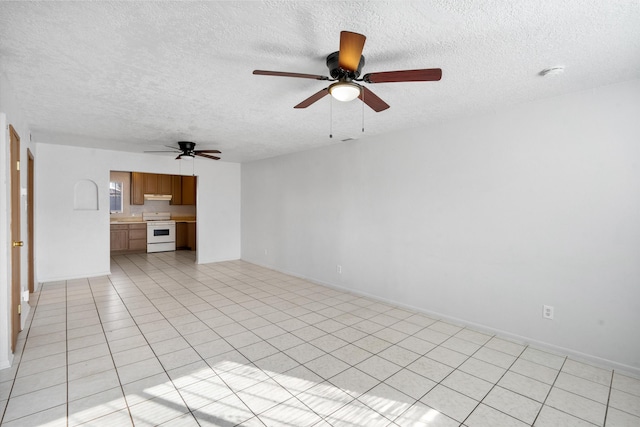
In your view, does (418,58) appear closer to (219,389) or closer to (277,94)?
(277,94)

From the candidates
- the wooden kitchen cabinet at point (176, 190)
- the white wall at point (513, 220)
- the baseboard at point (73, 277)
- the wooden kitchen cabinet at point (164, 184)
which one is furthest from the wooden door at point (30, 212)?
the white wall at point (513, 220)

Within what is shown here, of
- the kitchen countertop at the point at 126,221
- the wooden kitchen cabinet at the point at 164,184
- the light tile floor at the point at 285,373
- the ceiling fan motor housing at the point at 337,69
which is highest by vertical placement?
the ceiling fan motor housing at the point at 337,69

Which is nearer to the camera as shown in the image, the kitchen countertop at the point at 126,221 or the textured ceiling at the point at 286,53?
the textured ceiling at the point at 286,53

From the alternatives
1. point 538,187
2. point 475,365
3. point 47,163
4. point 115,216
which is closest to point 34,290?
point 47,163

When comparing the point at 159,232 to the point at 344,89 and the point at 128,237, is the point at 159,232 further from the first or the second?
the point at 344,89

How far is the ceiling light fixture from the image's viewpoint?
2.07 m

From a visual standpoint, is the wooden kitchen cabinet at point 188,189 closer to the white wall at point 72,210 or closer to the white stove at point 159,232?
the white stove at point 159,232

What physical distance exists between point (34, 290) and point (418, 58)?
6.19m

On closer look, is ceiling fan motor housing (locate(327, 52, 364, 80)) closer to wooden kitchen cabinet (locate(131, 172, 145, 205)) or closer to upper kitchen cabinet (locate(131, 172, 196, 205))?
upper kitchen cabinet (locate(131, 172, 196, 205))

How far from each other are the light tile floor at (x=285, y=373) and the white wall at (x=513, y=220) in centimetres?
38

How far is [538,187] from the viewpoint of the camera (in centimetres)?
306

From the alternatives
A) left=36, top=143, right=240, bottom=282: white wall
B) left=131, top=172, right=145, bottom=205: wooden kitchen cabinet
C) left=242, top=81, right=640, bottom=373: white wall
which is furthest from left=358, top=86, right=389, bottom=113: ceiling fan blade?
left=131, top=172, right=145, bottom=205: wooden kitchen cabinet

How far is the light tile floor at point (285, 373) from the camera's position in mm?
2061

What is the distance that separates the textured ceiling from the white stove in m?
5.15
